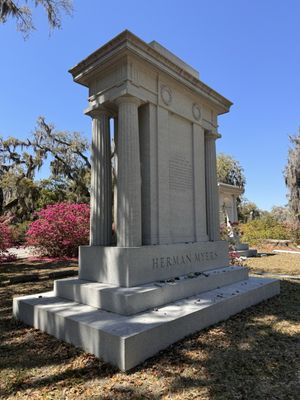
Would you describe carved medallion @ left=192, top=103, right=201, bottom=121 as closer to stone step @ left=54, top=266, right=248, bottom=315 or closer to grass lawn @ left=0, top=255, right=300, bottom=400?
stone step @ left=54, top=266, right=248, bottom=315

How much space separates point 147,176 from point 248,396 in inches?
127

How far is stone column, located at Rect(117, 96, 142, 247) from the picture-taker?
4.33 meters

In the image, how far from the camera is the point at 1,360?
10.1 ft

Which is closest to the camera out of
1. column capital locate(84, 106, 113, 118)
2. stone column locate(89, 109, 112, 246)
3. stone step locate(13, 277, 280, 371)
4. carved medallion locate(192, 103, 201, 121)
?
stone step locate(13, 277, 280, 371)

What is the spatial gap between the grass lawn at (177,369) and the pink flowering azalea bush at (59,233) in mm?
9464

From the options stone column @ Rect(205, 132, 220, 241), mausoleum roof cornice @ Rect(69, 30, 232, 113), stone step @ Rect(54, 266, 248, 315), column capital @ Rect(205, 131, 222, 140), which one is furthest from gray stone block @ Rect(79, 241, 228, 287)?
mausoleum roof cornice @ Rect(69, 30, 232, 113)

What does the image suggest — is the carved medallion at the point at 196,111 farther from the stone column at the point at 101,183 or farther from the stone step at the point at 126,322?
the stone step at the point at 126,322

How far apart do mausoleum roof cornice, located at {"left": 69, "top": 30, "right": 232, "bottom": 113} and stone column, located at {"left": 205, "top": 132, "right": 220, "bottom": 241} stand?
1.20 m

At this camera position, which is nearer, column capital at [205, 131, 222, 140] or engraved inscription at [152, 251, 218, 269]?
engraved inscription at [152, 251, 218, 269]

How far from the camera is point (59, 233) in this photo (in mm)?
13242

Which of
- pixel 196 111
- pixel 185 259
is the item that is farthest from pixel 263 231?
pixel 185 259

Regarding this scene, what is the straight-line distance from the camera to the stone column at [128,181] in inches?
170

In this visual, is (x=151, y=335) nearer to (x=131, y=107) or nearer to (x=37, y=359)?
(x=37, y=359)

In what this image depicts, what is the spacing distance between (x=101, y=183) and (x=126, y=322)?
246cm
